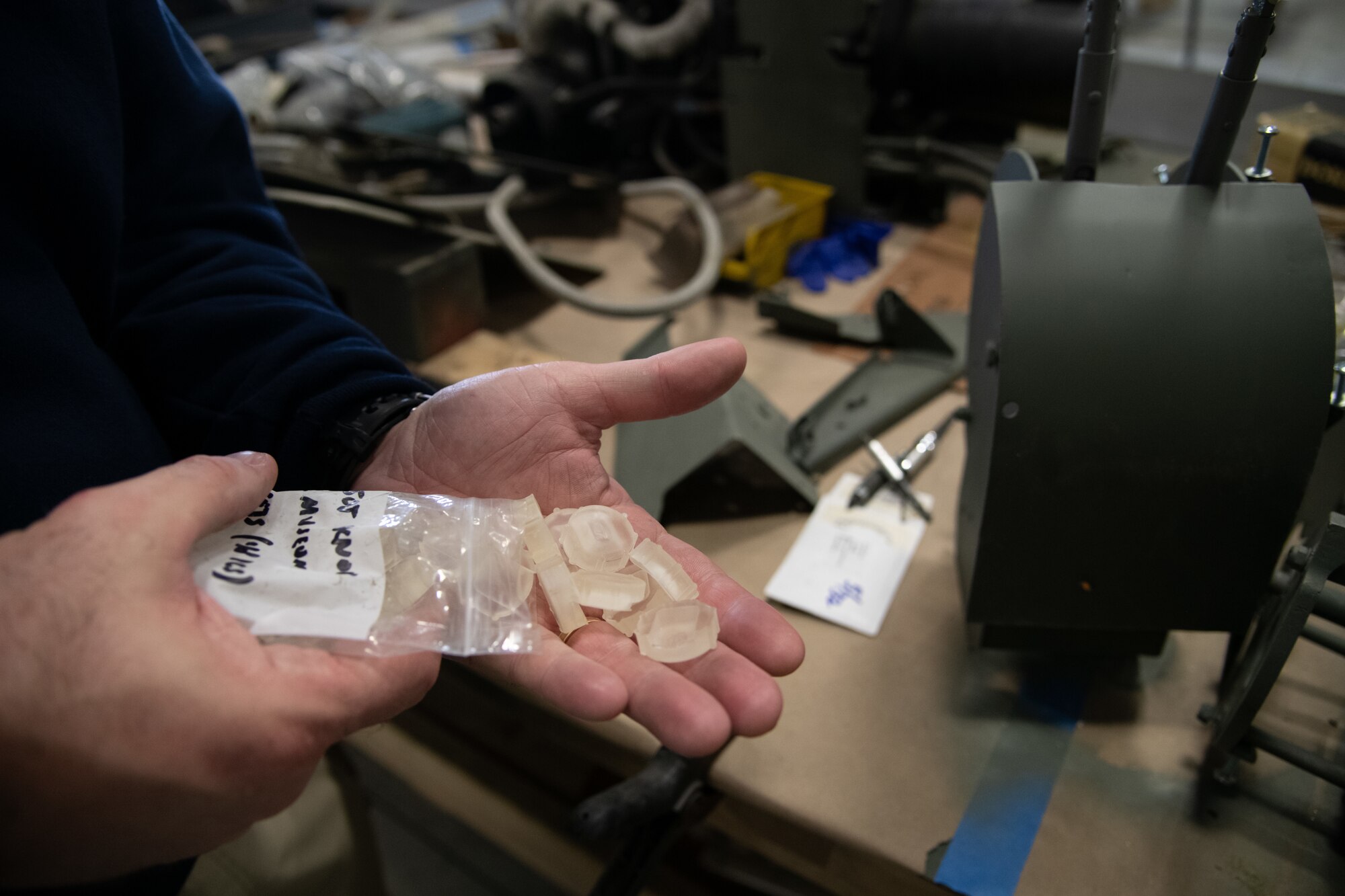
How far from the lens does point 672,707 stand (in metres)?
0.54

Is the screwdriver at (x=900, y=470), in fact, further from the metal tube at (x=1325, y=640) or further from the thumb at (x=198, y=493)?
the thumb at (x=198, y=493)

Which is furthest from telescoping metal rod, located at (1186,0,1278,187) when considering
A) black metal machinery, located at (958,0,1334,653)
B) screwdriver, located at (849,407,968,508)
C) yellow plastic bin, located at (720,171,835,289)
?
yellow plastic bin, located at (720,171,835,289)

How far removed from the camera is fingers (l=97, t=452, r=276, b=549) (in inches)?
19.4

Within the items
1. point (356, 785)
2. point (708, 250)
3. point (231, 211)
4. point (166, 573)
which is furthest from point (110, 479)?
point (708, 250)

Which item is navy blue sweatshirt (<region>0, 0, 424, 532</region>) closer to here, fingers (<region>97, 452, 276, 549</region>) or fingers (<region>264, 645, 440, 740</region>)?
fingers (<region>97, 452, 276, 549</region>)

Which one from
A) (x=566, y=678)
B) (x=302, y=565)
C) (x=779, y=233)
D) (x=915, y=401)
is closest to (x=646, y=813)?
(x=566, y=678)

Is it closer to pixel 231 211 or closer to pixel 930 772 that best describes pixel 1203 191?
pixel 930 772

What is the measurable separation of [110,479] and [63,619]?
9.4 inches

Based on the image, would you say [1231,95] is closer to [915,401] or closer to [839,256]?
[915,401]

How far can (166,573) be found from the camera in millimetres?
484

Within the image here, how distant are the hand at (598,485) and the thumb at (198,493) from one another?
16 cm

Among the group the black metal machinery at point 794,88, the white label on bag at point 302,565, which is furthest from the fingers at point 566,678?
the black metal machinery at point 794,88

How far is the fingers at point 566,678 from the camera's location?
0.56 metres

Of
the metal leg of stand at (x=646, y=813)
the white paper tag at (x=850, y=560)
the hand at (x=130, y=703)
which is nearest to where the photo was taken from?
the hand at (x=130, y=703)
